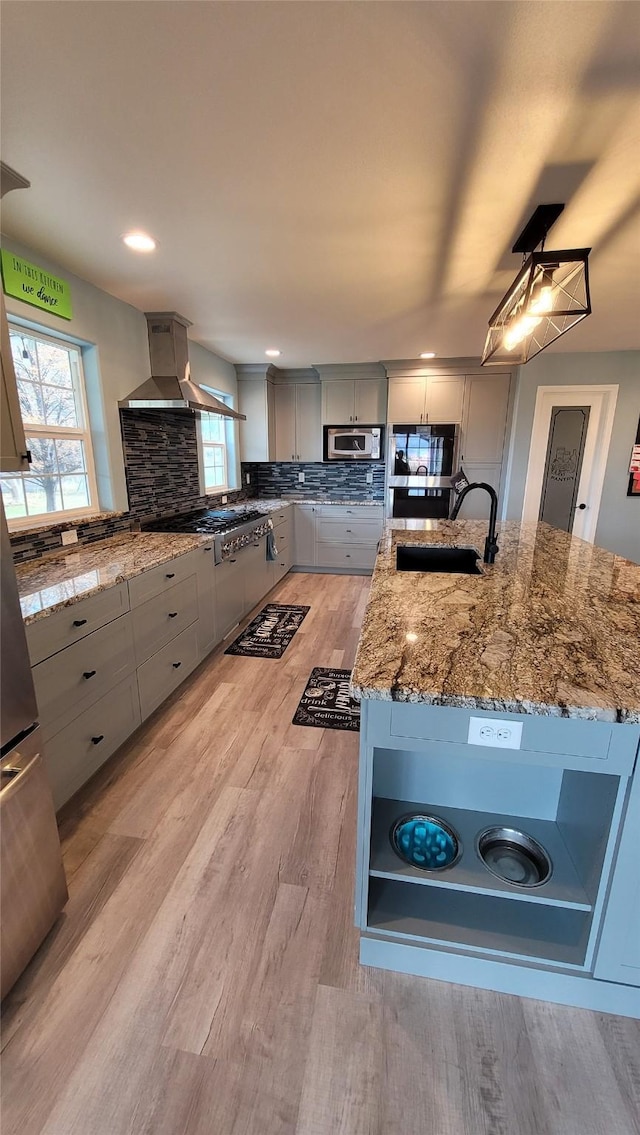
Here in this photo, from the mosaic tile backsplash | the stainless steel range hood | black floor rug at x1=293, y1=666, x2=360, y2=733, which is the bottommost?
black floor rug at x1=293, y1=666, x2=360, y2=733

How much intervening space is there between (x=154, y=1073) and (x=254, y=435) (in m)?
4.91

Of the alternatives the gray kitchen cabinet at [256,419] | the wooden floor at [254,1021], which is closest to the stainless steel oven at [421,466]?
the gray kitchen cabinet at [256,419]

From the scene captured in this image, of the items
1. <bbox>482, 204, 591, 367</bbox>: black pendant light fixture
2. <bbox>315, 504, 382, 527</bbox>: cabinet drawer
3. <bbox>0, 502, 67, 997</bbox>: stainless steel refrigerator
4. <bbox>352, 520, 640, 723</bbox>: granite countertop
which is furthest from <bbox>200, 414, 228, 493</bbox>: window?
<bbox>0, 502, 67, 997</bbox>: stainless steel refrigerator

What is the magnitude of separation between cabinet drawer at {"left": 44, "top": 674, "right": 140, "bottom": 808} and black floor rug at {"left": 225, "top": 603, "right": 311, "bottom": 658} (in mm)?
1165

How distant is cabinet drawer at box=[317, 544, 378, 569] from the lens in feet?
16.8

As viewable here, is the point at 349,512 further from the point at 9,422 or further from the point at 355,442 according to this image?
the point at 9,422

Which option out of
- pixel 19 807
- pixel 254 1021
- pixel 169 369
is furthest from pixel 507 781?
pixel 169 369

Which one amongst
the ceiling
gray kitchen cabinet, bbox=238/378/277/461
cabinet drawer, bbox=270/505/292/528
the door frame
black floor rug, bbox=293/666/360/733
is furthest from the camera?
gray kitchen cabinet, bbox=238/378/277/461

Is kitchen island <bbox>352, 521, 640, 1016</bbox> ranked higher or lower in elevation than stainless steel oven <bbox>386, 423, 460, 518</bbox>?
lower

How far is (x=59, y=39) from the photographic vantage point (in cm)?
107

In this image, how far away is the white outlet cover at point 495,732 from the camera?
95 cm

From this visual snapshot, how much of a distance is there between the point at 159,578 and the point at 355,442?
334 centimetres

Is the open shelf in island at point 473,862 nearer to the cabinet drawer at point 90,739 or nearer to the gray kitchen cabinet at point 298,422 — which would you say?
the cabinet drawer at point 90,739

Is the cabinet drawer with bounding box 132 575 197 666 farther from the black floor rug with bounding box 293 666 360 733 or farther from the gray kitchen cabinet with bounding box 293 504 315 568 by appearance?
the gray kitchen cabinet with bounding box 293 504 315 568
